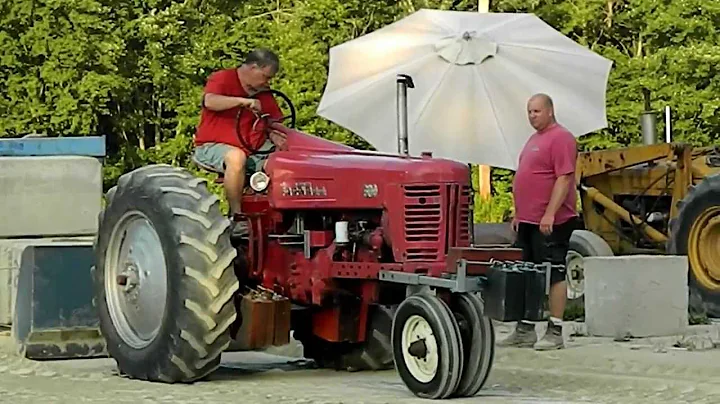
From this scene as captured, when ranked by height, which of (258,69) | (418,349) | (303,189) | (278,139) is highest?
(258,69)

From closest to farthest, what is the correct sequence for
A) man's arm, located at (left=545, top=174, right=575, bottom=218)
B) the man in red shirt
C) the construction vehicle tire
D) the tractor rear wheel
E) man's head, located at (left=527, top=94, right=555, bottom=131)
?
the tractor rear wheel → the man in red shirt → the construction vehicle tire → man's arm, located at (left=545, top=174, right=575, bottom=218) → man's head, located at (left=527, top=94, right=555, bottom=131)

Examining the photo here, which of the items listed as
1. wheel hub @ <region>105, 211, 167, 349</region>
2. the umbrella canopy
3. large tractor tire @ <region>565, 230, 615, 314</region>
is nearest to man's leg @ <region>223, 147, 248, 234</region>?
wheel hub @ <region>105, 211, 167, 349</region>

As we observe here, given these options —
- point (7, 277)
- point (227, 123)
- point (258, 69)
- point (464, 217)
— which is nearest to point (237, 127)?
point (227, 123)

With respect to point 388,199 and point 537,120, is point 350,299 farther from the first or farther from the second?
point 537,120

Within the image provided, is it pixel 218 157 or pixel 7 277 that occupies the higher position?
pixel 218 157

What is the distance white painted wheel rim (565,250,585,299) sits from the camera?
47.7 ft

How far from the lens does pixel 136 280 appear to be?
30.8 feet

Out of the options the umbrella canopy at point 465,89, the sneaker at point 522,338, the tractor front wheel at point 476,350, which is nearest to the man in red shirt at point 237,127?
the tractor front wheel at point 476,350

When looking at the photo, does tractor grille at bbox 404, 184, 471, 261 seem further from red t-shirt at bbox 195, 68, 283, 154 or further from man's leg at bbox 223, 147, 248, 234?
red t-shirt at bbox 195, 68, 283, 154

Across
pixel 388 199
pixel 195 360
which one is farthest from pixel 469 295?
pixel 195 360

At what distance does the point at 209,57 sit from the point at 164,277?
26006mm

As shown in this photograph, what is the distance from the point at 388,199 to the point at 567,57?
509cm

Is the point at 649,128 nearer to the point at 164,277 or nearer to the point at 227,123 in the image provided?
the point at 227,123

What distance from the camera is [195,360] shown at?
28.8 ft
